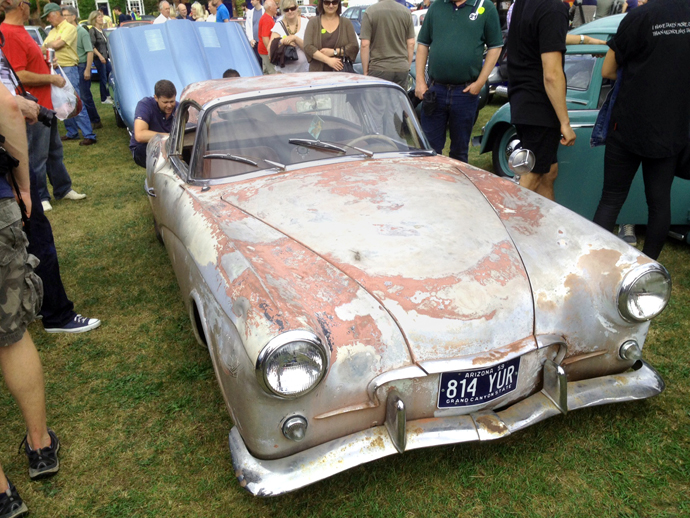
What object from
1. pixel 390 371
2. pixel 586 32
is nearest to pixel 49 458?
pixel 390 371

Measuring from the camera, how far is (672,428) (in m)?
2.44

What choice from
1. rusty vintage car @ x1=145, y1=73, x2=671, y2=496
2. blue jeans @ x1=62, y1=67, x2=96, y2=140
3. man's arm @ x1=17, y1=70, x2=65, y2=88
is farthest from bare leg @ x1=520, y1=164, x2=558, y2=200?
blue jeans @ x1=62, y1=67, x2=96, y2=140

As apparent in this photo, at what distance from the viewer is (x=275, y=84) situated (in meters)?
3.31

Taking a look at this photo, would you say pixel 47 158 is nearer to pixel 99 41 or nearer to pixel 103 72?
pixel 99 41

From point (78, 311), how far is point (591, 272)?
126 inches

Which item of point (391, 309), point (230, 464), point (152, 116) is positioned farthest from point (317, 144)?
point (152, 116)

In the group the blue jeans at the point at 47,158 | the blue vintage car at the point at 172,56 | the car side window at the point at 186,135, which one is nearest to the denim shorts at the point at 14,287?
the car side window at the point at 186,135

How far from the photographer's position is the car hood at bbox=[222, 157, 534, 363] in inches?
80.2

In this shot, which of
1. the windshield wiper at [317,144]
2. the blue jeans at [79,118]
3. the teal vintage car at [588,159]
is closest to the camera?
the windshield wiper at [317,144]

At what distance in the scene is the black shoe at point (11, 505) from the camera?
208 cm

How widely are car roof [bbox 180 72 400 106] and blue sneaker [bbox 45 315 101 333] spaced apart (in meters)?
1.55

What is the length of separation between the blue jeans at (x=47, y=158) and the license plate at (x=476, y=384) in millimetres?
3749

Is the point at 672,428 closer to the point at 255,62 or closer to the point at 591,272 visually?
the point at 591,272

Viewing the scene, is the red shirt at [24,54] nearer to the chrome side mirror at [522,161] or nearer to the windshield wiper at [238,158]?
the windshield wiper at [238,158]
